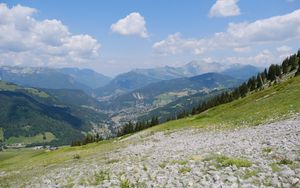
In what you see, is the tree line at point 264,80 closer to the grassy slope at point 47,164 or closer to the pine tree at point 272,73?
the pine tree at point 272,73

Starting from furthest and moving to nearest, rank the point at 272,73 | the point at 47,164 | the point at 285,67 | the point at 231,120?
the point at 285,67
the point at 272,73
the point at 231,120
the point at 47,164

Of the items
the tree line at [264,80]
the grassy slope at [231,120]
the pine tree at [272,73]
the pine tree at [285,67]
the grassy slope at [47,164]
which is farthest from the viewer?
the pine tree at [285,67]

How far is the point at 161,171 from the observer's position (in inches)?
643

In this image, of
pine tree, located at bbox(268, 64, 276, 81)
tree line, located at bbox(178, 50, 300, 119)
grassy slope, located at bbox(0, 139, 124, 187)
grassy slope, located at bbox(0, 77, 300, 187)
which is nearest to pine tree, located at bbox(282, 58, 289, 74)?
tree line, located at bbox(178, 50, 300, 119)

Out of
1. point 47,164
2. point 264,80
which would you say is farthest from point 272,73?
point 47,164

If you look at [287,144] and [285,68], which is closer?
[287,144]

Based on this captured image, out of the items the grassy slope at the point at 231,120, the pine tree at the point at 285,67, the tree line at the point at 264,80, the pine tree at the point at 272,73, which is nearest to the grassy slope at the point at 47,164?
the grassy slope at the point at 231,120

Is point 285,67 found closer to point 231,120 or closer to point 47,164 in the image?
point 231,120

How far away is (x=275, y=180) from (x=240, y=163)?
2793 millimetres

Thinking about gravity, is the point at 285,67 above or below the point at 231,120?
above

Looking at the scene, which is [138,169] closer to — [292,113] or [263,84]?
[292,113]

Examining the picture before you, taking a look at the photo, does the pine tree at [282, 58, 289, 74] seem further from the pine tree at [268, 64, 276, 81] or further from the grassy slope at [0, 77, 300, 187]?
the grassy slope at [0, 77, 300, 187]

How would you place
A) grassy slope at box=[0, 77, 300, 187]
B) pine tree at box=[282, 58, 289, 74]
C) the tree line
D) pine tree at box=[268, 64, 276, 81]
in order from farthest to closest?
1. pine tree at box=[282, 58, 289, 74]
2. pine tree at box=[268, 64, 276, 81]
3. the tree line
4. grassy slope at box=[0, 77, 300, 187]

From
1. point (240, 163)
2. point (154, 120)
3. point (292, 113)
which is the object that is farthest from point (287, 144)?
point (154, 120)
